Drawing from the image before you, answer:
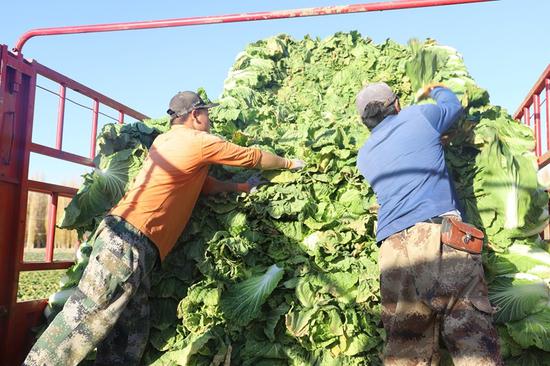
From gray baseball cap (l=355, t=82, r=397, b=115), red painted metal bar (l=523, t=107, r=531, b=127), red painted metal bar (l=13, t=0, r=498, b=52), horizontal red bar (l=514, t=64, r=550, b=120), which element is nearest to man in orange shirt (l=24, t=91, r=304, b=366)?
red painted metal bar (l=13, t=0, r=498, b=52)

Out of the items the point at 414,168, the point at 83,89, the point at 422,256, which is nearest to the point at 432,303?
the point at 422,256

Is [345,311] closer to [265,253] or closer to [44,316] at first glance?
[265,253]

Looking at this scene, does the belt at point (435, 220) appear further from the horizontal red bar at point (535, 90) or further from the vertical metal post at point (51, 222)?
the vertical metal post at point (51, 222)

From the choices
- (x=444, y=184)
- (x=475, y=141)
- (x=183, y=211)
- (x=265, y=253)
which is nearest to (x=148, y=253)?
(x=183, y=211)

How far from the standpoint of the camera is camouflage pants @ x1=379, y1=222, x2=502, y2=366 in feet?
8.71

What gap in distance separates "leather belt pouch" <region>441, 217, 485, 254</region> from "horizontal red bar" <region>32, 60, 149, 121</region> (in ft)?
10.9

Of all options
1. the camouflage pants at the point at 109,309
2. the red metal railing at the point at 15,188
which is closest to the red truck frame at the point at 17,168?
the red metal railing at the point at 15,188

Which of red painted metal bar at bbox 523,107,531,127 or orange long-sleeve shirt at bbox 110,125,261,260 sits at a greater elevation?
red painted metal bar at bbox 523,107,531,127

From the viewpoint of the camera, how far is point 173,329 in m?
3.62

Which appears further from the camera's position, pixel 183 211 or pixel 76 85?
pixel 76 85

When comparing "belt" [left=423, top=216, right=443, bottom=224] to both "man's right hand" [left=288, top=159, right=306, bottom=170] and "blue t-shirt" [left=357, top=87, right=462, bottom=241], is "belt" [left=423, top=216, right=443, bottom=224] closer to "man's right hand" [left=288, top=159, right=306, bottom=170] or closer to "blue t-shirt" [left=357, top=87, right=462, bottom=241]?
"blue t-shirt" [left=357, top=87, right=462, bottom=241]

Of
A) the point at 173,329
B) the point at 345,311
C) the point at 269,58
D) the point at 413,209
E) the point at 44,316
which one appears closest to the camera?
the point at 413,209

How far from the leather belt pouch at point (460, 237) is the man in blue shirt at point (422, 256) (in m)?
0.04

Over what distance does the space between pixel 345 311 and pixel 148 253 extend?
147 cm
